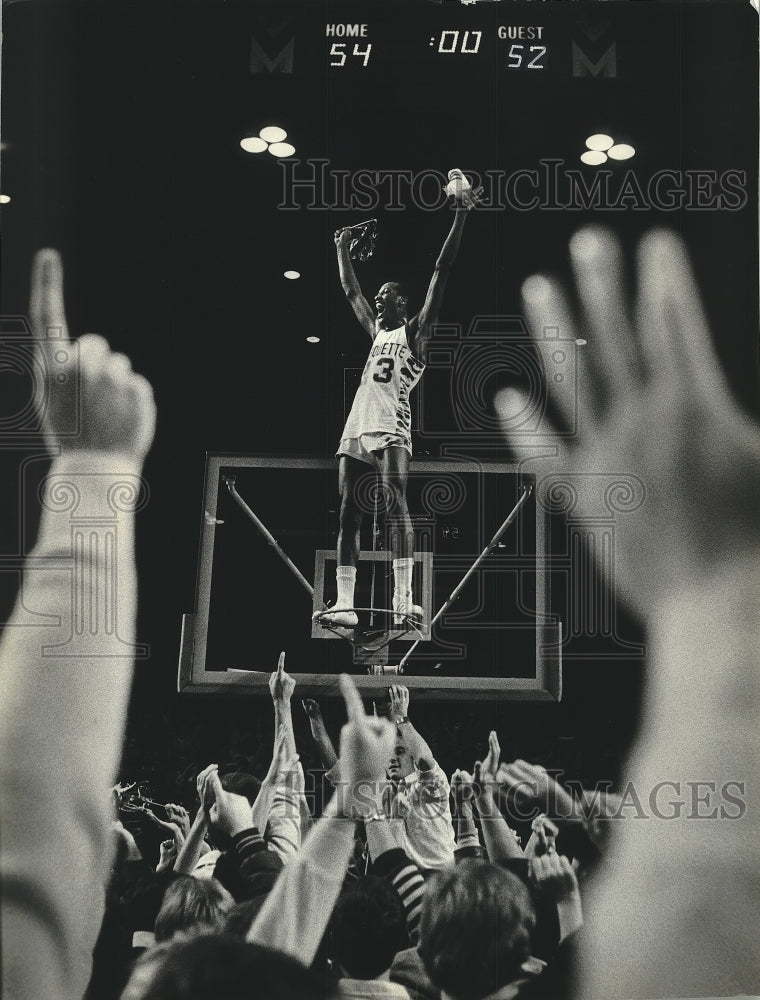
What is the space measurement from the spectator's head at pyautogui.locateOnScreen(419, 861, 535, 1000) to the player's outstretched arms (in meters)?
0.25

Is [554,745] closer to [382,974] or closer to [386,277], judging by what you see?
[382,974]

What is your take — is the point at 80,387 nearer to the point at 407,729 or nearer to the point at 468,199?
the point at 468,199

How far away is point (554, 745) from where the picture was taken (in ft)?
12.2

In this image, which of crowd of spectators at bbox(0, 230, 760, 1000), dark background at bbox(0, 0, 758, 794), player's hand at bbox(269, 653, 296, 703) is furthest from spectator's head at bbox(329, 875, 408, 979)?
dark background at bbox(0, 0, 758, 794)

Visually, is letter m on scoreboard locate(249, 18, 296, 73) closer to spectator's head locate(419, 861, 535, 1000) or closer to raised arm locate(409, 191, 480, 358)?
raised arm locate(409, 191, 480, 358)

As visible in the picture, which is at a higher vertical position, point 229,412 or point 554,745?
point 229,412

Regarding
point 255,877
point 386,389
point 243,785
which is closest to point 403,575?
point 386,389

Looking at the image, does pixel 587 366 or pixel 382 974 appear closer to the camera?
pixel 382 974

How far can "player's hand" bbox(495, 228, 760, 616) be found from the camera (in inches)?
151

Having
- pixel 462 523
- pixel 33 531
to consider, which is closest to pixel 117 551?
pixel 33 531

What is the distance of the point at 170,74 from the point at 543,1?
1281mm

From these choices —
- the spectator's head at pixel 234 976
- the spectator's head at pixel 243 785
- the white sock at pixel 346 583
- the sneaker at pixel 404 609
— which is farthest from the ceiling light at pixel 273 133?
the spectator's head at pixel 234 976

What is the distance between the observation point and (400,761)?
12.1ft

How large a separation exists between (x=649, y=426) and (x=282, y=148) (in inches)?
61.2
